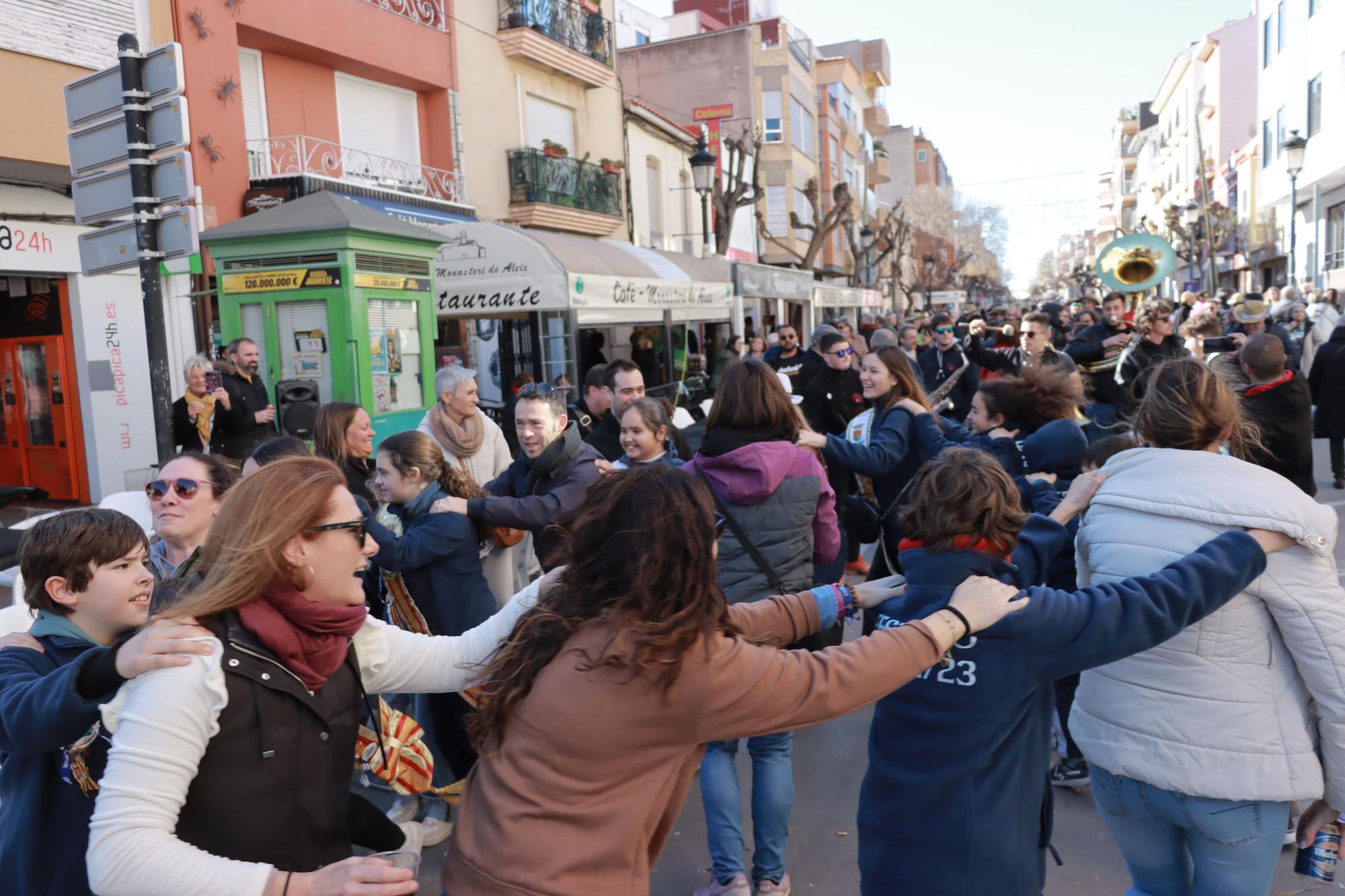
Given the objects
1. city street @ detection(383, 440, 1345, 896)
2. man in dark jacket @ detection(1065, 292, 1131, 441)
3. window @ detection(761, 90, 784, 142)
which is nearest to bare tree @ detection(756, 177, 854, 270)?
window @ detection(761, 90, 784, 142)

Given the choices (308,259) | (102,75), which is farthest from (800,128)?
(102,75)

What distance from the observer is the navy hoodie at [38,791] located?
1.83m

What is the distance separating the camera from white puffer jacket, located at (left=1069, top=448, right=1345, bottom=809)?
7.17 feet

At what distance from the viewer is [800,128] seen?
34531mm

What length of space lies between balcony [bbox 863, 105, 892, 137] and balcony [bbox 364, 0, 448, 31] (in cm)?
3638

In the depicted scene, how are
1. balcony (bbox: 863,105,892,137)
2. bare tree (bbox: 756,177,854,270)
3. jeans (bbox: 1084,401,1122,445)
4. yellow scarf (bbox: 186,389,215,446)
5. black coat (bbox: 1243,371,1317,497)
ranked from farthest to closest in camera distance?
balcony (bbox: 863,105,892,137) → bare tree (bbox: 756,177,854,270) → jeans (bbox: 1084,401,1122,445) → yellow scarf (bbox: 186,389,215,446) → black coat (bbox: 1243,371,1317,497)

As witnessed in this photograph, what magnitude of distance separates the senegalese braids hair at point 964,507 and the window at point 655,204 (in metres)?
21.0

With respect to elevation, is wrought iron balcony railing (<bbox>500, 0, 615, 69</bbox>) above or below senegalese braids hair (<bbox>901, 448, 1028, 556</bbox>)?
above

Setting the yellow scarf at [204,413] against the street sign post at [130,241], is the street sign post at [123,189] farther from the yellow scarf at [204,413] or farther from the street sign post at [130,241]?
the yellow scarf at [204,413]

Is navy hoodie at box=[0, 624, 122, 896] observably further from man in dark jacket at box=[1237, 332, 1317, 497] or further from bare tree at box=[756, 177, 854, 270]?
bare tree at box=[756, 177, 854, 270]

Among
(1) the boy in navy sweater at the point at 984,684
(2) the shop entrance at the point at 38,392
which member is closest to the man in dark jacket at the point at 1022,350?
(1) the boy in navy sweater at the point at 984,684

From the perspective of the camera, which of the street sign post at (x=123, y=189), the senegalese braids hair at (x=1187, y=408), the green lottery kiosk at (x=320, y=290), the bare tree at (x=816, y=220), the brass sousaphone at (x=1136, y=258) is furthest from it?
the bare tree at (x=816, y=220)

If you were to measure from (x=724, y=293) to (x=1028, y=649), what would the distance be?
13.5m

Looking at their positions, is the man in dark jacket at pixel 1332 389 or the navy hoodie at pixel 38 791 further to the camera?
the man in dark jacket at pixel 1332 389
